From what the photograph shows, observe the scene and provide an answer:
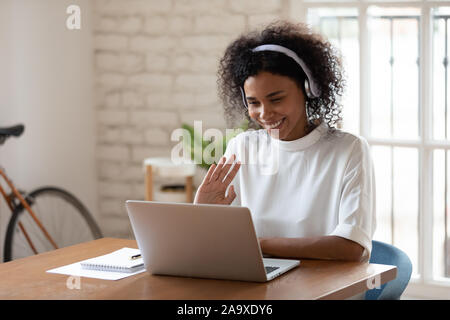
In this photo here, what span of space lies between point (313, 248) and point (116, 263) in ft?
1.81

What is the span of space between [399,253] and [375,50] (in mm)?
2128

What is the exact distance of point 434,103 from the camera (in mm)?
3859

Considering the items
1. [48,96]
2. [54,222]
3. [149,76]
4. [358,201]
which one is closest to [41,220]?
[54,222]

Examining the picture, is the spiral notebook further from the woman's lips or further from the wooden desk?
the woman's lips

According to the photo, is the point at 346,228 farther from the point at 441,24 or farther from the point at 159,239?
the point at 441,24

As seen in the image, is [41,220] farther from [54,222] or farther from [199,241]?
[199,241]

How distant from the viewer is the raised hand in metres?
2.17

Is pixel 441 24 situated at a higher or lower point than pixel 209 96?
higher

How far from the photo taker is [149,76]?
4516 millimetres

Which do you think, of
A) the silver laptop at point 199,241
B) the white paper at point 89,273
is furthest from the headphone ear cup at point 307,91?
the white paper at point 89,273

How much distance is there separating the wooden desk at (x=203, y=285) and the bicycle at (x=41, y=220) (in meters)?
1.82
